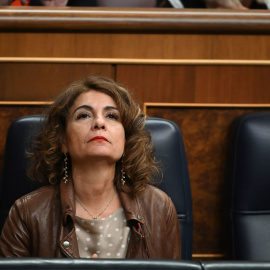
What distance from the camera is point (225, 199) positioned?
123cm

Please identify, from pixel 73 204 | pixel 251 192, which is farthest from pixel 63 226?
pixel 251 192

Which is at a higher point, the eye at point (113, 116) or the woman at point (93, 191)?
the eye at point (113, 116)

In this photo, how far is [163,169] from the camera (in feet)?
3.61

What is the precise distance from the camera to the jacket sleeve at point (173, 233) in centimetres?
101

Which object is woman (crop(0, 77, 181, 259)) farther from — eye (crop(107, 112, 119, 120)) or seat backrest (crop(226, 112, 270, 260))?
seat backrest (crop(226, 112, 270, 260))

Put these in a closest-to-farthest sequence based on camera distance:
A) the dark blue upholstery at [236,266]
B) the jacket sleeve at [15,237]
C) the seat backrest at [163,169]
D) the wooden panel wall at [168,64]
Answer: the dark blue upholstery at [236,266] → the jacket sleeve at [15,237] → the seat backrest at [163,169] → the wooden panel wall at [168,64]

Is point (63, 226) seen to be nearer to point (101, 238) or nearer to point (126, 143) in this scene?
point (101, 238)

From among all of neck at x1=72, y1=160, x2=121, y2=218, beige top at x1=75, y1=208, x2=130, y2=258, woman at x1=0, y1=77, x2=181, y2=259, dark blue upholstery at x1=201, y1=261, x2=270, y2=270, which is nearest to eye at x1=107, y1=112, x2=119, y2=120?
woman at x1=0, y1=77, x2=181, y2=259

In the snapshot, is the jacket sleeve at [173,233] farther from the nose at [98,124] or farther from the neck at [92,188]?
the nose at [98,124]

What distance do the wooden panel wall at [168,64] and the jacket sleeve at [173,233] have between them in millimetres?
274

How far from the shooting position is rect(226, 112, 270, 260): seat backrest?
1.14 meters

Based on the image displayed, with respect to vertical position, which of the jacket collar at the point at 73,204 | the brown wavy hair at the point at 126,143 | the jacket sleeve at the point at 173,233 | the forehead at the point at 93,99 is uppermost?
the forehead at the point at 93,99

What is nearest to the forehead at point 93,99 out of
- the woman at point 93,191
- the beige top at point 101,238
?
the woman at point 93,191

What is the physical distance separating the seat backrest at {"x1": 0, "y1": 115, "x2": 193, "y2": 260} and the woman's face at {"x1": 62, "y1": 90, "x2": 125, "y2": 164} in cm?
13
